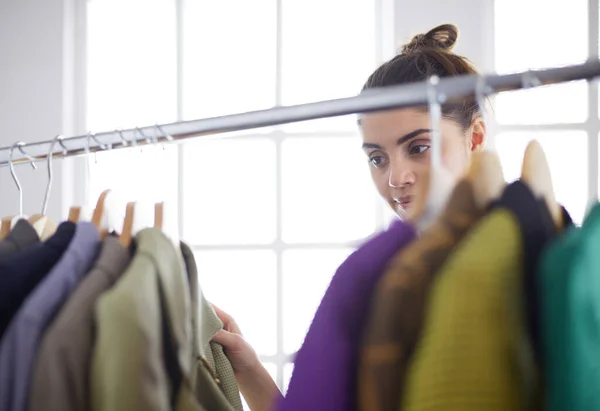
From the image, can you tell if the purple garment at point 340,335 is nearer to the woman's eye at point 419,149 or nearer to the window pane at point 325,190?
the woman's eye at point 419,149

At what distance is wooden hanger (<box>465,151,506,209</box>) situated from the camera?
570 millimetres

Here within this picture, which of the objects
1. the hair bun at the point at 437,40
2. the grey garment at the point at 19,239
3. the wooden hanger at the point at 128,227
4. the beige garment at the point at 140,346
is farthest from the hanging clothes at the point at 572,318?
the hair bun at the point at 437,40

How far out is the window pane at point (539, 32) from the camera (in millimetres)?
2174

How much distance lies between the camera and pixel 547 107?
221 cm

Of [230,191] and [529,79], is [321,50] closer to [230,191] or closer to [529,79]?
[230,191]

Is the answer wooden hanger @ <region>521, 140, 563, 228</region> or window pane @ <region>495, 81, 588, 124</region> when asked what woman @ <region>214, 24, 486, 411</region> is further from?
window pane @ <region>495, 81, 588, 124</region>

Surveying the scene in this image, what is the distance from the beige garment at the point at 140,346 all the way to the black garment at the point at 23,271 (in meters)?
0.11

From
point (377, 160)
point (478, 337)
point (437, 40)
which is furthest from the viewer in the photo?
point (437, 40)

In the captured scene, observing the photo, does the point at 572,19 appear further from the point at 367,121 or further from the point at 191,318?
the point at 191,318

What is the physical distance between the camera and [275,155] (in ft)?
7.25

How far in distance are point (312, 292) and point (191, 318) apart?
4.98ft

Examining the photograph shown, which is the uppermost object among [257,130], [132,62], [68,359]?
[132,62]

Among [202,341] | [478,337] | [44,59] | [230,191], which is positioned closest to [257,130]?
[230,191]

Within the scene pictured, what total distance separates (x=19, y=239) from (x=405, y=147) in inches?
26.1
